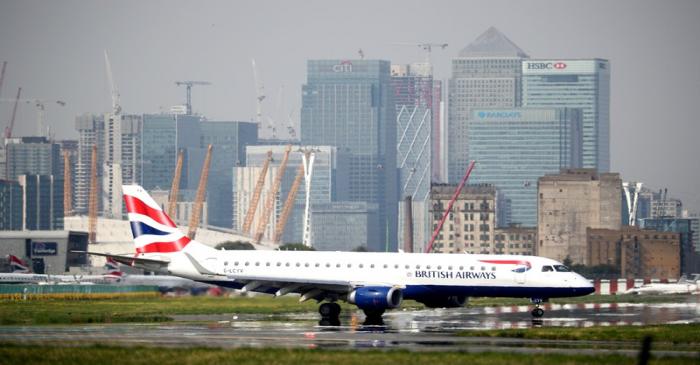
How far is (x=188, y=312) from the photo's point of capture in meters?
87.6

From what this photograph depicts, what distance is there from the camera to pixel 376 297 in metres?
76.6

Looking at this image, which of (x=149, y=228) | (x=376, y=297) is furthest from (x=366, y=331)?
(x=149, y=228)

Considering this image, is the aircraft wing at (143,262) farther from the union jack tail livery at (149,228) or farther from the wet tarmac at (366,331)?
the wet tarmac at (366,331)

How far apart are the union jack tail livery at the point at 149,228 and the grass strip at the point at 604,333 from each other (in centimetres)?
2702

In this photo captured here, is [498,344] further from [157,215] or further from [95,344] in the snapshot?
[157,215]

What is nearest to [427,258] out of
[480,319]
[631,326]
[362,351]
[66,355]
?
[480,319]

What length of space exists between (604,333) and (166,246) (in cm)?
3210

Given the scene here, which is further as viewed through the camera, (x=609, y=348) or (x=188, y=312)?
(x=188, y=312)

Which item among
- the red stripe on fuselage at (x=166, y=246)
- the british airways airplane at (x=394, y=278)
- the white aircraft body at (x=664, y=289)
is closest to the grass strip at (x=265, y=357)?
the british airways airplane at (x=394, y=278)

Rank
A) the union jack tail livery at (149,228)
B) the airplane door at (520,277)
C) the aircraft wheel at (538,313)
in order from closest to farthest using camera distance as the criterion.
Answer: the aircraft wheel at (538,313) → the airplane door at (520,277) → the union jack tail livery at (149,228)

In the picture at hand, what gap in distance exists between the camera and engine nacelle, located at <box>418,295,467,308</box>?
80.8m

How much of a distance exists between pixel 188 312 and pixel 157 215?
619cm

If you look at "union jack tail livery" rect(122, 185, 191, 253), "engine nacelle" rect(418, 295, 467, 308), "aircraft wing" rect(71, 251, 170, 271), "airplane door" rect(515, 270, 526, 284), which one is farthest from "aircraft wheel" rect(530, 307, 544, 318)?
"aircraft wing" rect(71, 251, 170, 271)

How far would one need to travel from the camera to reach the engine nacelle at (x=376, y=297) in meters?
76.6
